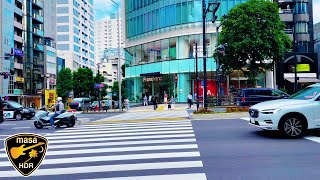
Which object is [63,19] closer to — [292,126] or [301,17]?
[301,17]

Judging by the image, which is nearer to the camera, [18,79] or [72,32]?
[18,79]

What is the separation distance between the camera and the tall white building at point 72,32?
98625mm

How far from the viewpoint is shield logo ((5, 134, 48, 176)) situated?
2.15m

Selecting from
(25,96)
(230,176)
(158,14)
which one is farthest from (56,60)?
(230,176)

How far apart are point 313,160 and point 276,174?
66.7 inches

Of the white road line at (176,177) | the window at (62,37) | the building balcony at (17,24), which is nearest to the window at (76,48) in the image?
the window at (62,37)

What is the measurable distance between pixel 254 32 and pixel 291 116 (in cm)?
2268

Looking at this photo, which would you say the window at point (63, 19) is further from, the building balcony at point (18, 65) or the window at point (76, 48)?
the building balcony at point (18, 65)

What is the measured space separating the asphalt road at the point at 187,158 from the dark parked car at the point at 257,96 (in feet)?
42.0

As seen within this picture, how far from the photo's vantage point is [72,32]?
326 ft

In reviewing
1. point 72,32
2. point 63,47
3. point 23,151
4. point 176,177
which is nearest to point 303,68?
point 176,177

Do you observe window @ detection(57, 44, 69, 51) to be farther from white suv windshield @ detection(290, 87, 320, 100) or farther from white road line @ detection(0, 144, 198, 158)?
white suv windshield @ detection(290, 87, 320, 100)

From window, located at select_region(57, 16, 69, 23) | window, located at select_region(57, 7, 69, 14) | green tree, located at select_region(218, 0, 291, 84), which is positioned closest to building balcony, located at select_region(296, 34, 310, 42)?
green tree, located at select_region(218, 0, 291, 84)

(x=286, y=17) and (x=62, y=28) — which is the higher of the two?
(x=62, y=28)
